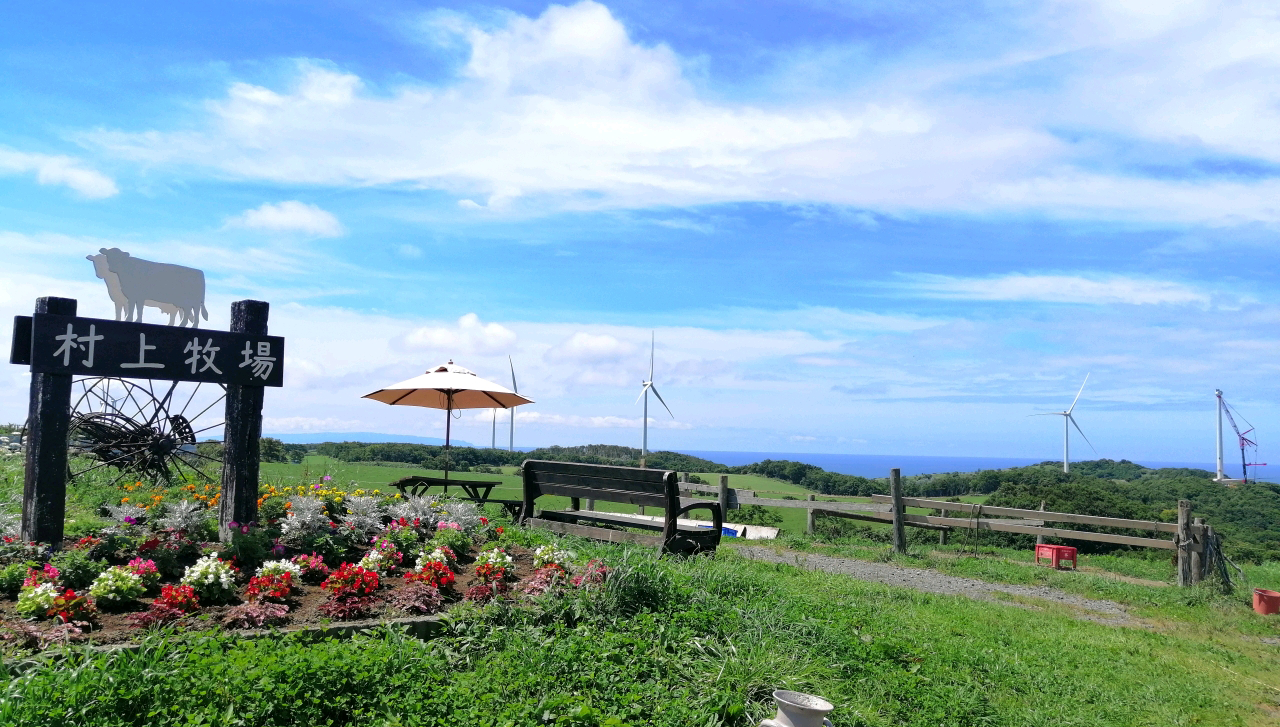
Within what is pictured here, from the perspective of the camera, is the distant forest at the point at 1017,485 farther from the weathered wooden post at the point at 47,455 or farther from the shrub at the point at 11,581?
the shrub at the point at 11,581

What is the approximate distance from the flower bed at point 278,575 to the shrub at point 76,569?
12 mm

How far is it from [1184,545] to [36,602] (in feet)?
40.8

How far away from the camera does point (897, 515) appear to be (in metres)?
12.9

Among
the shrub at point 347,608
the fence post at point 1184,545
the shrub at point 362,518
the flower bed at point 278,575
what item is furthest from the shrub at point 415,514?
the fence post at point 1184,545

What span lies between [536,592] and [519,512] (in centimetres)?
458

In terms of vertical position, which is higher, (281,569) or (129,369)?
(129,369)

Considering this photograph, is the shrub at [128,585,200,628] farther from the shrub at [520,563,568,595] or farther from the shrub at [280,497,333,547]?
the shrub at [520,563,568,595]

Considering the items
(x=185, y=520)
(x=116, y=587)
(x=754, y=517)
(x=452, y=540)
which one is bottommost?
(x=754, y=517)

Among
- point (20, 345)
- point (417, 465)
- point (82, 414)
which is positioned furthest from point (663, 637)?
point (417, 465)

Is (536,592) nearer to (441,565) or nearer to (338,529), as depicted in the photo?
(441,565)

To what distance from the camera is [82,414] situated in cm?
1245

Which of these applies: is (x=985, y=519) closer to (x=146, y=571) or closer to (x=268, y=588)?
(x=268, y=588)

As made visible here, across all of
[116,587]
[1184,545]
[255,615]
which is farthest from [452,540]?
[1184,545]

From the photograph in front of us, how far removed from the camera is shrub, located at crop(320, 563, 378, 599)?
5.46 m
